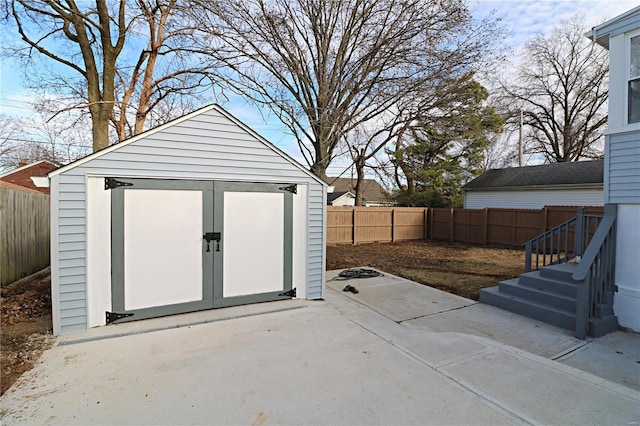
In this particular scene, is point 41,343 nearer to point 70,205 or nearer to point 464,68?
point 70,205

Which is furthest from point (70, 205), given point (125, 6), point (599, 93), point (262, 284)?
point (599, 93)

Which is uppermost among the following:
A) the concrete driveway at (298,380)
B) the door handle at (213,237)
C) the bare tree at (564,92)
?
the bare tree at (564,92)

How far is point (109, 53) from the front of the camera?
8453mm

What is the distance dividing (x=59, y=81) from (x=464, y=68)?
14255 millimetres

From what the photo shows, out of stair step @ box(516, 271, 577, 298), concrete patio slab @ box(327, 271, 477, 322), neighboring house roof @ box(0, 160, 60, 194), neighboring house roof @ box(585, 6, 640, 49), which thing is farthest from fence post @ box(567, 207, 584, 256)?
neighboring house roof @ box(0, 160, 60, 194)

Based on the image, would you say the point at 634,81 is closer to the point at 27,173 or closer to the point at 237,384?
the point at 237,384

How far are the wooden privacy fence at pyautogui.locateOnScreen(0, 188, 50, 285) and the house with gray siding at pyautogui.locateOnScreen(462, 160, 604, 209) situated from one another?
18.0 meters

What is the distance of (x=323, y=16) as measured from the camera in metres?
11.7

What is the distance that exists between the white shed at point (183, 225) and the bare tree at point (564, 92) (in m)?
22.5

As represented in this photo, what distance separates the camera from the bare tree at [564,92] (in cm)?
1945

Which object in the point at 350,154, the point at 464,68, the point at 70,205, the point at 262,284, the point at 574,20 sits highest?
the point at 574,20

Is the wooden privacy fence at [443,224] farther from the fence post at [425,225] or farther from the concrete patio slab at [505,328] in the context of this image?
the concrete patio slab at [505,328]

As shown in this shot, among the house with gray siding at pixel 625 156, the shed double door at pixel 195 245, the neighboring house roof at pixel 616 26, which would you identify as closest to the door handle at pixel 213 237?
the shed double door at pixel 195 245

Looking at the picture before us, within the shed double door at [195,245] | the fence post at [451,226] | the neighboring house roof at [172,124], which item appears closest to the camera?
the neighboring house roof at [172,124]
